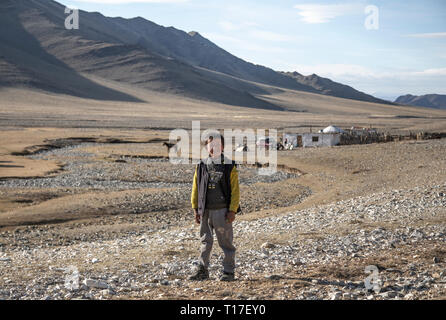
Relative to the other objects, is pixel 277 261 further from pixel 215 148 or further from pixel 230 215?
pixel 215 148

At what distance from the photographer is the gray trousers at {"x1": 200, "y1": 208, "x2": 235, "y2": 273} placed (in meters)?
7.12

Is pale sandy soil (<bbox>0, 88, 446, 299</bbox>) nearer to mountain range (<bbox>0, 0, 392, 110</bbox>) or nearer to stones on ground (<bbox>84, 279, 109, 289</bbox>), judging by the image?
stones on ground (<bbox>84, 279, 109, 289</bbox>)

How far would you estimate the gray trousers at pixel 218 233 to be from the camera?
23.4 ft

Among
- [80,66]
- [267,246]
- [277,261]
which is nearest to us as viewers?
[277,261]

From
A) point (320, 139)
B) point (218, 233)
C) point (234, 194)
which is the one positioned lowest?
point (218, 233)

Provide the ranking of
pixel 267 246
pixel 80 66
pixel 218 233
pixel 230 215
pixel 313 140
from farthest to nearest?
pixel 80 66
pixel 313 140
pixel 267 246
pixel 218 233
pixel 230 215

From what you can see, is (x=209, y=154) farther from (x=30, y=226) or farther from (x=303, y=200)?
(x=303, y=200)

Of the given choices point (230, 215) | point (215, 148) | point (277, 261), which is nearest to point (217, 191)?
point (230, 215)

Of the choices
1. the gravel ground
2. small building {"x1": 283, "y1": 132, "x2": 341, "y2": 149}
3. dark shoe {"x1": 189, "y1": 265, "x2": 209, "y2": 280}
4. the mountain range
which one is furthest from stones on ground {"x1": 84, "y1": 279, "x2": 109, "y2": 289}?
the mountain range

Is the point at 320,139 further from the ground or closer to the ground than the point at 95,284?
further from the ground

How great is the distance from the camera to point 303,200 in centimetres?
2108

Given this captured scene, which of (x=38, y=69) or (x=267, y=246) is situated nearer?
(x=267, y=246)

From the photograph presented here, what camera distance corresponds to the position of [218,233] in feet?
23.7

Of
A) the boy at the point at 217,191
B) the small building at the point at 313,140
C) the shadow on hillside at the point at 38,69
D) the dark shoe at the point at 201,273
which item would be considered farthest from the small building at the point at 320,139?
the shadow on hillside at the point at 38,69
